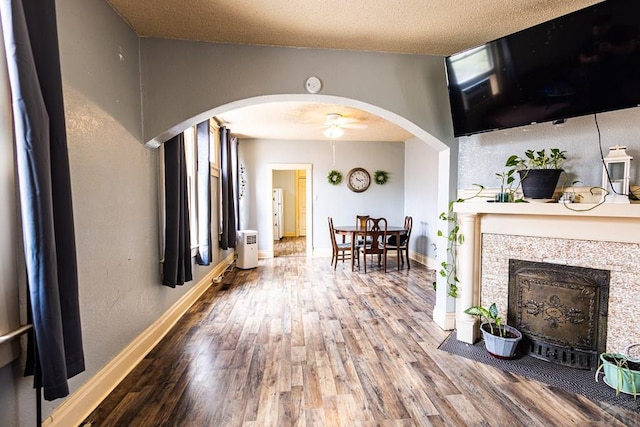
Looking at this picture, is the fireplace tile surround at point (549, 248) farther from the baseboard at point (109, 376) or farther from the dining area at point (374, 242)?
the baseboard at point (109, 376)

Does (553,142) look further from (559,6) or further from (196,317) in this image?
(196,317)

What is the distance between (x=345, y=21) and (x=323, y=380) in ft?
8.16

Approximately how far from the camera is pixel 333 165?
21.2 ft

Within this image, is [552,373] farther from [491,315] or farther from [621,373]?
[491,315]

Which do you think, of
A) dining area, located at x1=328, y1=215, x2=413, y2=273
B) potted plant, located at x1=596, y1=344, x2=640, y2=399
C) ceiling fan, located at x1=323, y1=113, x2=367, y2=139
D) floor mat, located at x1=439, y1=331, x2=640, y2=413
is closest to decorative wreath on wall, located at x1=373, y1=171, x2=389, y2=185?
dining area, located at x1=328, y1=215, x2=413, y2=273

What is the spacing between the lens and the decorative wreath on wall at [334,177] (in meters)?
6.44

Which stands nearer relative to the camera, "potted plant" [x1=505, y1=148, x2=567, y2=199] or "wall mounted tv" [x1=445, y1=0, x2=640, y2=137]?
"wall mounted tv" [x1=445, y1=0, x2=640, y2=137]

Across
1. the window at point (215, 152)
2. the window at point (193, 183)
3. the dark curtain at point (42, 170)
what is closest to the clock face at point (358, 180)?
the window at point (215, 152)

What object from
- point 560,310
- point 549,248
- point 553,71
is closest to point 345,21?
point 553,71

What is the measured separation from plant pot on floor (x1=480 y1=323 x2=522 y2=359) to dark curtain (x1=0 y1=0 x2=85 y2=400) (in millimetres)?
2615

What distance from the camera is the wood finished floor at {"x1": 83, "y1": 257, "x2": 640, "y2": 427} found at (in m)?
1.68

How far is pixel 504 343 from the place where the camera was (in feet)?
7.41

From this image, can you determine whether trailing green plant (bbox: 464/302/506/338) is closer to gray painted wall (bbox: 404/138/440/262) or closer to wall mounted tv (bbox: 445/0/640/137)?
wall mounted tv (bbox: 445/0/640/137)

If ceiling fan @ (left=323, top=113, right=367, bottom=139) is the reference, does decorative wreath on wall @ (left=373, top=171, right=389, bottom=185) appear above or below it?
below
